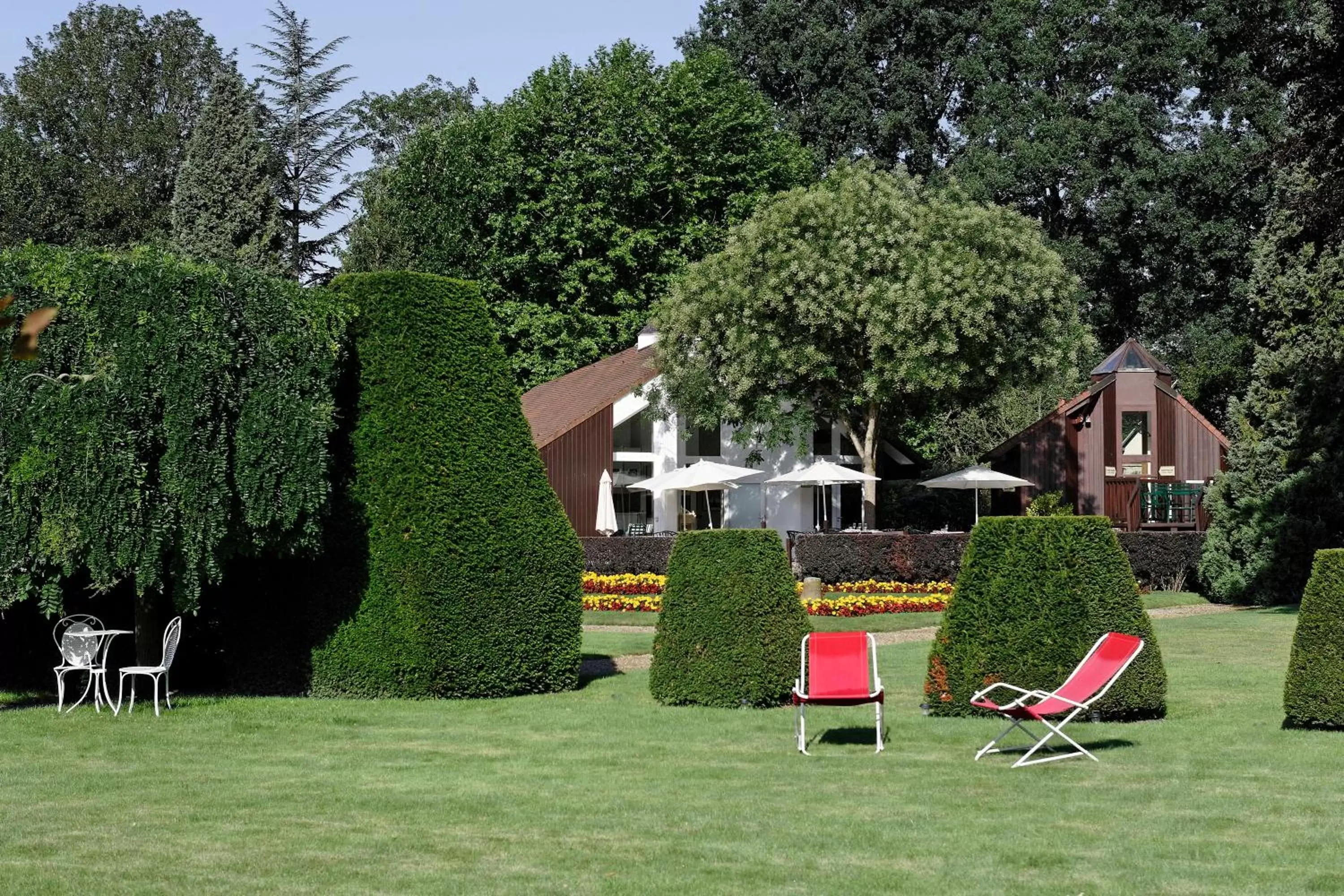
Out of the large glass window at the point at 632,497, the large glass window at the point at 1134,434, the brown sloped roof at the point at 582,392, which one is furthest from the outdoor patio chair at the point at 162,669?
the large glass window at the point at 1134,434

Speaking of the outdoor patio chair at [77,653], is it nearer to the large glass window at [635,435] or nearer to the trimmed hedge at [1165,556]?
the trimmed hedge at [1165,556]

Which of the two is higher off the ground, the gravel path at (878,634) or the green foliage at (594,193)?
the green foliage at (594,193)

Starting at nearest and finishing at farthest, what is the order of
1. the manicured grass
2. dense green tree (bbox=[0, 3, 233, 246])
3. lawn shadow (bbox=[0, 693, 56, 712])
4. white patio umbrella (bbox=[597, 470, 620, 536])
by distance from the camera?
lawn shadow (bbox=[0, 693, 56, 712]) → the manicured grass → white patio umbrella (bbox=[597, 470, 620, 536]) → dense green tree (bbox=[0, 3, 233, 246])

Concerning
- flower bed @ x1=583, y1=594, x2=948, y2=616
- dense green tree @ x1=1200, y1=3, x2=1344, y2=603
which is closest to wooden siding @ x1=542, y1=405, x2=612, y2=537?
flower bed @ x1=583, y1=594, x2=948, y2=616

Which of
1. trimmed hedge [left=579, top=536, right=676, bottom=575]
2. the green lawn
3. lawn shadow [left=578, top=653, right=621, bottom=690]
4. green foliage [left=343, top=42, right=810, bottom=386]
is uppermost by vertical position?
green foliage [left=343, top=42, right=810, bottom=386]

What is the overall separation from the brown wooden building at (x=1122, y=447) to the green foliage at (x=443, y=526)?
972 inches

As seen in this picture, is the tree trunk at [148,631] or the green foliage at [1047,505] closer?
the tree trunk at [148,631]

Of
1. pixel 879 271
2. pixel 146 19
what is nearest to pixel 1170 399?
pixel 879 271

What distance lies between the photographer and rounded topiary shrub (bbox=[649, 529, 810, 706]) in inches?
568

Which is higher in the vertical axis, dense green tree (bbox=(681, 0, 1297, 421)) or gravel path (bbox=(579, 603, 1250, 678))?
A: dense green tree (bbox=(681, 0, 1297, 421))

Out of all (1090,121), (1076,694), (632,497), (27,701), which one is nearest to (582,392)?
(632,497)

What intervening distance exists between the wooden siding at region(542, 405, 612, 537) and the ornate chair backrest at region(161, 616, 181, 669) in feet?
74.4

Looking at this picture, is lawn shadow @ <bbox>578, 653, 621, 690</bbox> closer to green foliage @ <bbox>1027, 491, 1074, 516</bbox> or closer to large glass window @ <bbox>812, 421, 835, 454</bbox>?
green foliage @ <bbox>1027, 491, 1074, 516</bbox>

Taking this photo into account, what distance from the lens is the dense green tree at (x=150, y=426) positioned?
13.6 m
